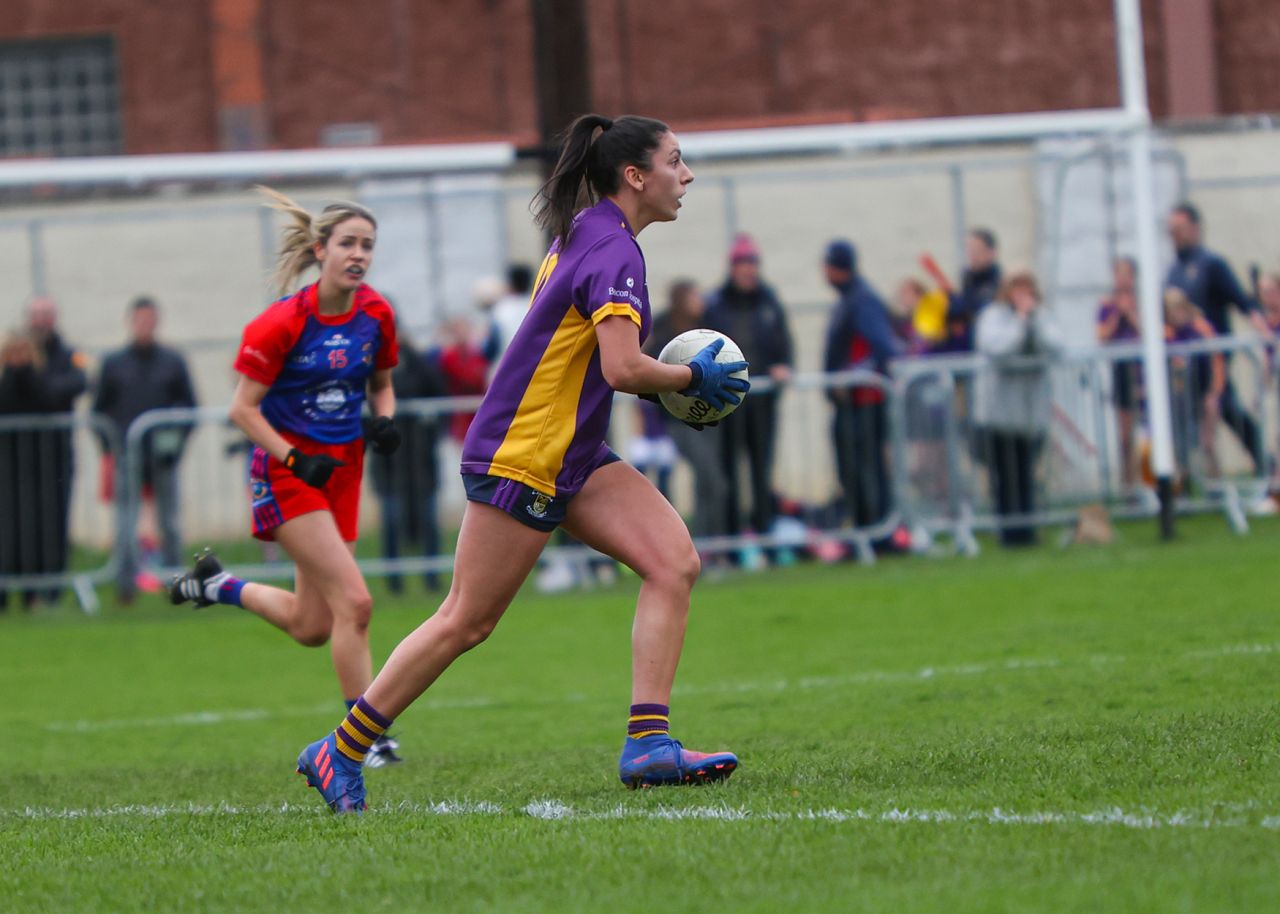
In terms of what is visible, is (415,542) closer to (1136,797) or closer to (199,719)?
(199,719)

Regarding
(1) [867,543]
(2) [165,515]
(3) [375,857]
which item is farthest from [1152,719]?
(2) [165,515]

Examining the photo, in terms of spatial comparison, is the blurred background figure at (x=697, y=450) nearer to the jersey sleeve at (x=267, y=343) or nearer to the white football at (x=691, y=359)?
the jersey sleeve at (x=267, y=343)

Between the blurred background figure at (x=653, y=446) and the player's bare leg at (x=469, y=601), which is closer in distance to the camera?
the player's bare leg at (x=469, y=601)

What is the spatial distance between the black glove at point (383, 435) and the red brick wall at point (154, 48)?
22681mm

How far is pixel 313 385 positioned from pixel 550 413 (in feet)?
6.79

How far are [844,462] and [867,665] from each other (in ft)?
18.7

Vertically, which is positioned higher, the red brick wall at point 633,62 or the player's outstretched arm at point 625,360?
the red brick wall at point 633,62

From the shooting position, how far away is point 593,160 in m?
6.14

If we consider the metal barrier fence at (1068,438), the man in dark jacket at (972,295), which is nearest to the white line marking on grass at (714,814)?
the metal barrier fence at (1068,438)

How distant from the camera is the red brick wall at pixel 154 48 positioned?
29.4 m

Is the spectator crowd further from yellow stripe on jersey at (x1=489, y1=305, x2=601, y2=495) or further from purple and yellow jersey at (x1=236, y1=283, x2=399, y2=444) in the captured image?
yellow stripe on jersey at (x1=489, y1=305, x2=601, y2=495)

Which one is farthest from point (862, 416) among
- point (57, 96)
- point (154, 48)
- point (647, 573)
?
point (57, 96)

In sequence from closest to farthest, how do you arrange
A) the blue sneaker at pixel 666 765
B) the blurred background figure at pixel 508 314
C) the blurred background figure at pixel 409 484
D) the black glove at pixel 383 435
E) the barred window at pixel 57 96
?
1. the blue sneaker at pixel 666 765
2. the black glove at pixel 383 435
3. the blurred background figure at pixel 409 484
4. the blurred background figure at pixel 508 314
5. the barred window at pixel 57 96

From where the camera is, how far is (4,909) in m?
4.60
